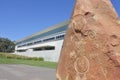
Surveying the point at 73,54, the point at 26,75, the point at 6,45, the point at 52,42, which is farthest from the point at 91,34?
the point at 6,45

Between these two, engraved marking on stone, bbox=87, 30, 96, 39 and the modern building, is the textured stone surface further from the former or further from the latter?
the modern building

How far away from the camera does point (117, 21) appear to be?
22.4 feet

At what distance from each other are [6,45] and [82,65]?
98.5 m

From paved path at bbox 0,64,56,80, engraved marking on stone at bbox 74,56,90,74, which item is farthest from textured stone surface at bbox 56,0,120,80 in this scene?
paved path at bbox 0,64,56,80

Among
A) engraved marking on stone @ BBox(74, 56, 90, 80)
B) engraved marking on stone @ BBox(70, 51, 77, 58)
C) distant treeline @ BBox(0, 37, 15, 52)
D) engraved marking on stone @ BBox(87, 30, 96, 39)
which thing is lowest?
engraved marking on stone @ BBox(74, 56, 90, 80)

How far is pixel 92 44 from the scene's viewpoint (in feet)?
21.8

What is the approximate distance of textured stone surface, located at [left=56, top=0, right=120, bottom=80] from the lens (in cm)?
638

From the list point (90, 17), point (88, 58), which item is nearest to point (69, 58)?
point (88, 58)

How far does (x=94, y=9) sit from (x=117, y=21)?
0.64 m

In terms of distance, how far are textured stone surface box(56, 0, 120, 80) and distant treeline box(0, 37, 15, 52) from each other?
95.3 meters

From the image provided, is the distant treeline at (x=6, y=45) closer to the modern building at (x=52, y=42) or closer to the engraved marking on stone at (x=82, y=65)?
the modern building at (x=52, y=42)

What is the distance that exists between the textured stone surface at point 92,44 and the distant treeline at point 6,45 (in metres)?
95.3

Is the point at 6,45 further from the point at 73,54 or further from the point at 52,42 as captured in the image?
the point at 73,54

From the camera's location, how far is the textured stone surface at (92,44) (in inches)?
251
